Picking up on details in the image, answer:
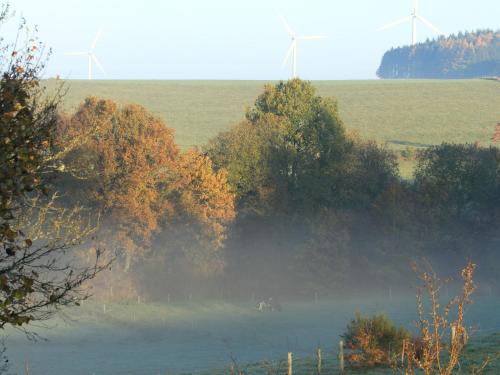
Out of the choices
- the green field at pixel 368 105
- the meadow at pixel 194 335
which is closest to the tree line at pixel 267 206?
the meadow at pixel 194 335

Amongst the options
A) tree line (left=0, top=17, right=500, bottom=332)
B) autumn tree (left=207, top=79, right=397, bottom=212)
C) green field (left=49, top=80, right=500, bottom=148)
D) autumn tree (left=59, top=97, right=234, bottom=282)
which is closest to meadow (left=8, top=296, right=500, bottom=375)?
tree line (left=0, top=17, right=500, bottom=332)

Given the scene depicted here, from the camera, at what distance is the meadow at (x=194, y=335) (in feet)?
171

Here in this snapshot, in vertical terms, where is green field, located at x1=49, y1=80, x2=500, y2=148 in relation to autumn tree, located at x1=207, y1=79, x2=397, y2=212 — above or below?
above

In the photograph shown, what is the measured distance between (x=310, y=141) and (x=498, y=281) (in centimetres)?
2115

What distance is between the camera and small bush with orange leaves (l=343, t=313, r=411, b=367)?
40.6m

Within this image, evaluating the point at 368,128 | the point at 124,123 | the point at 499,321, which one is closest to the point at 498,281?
the point at 499,321

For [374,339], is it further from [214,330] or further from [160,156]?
[160,156]

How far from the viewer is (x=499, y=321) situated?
6469 centimetres

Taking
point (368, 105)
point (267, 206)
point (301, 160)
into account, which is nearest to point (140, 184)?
point (267, 206)

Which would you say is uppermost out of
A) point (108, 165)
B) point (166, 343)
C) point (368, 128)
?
point (368, 128)

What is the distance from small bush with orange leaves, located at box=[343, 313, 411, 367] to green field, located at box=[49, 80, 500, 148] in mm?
82972

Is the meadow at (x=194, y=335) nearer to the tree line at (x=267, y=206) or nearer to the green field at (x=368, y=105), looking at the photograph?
the tree line at (x=267, y=206)

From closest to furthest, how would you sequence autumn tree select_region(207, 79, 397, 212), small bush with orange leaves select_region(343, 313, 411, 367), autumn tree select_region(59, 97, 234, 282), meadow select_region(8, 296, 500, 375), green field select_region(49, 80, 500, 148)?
small bush with orange leaves select_region(343, 313, 411, 367) < meadow select_region(8, 296, 500, 375) < autumn tree select_region(59, 97, 234, 282) < autumn tree select_region(207, 79, 397, 212) < green field select_region(49, 80, 500, 148)

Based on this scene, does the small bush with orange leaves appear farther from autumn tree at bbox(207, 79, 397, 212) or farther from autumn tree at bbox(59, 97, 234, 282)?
autumn tree at bbox(207, 79, 397, 212)
